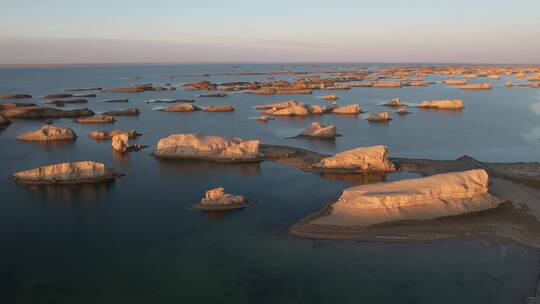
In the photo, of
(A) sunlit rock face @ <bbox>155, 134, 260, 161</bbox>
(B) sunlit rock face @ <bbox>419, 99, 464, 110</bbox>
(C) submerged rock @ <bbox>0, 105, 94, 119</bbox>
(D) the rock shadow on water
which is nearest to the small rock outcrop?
(A) sunlit rock face @ <bbox>155, 134, 260, 161</bbox>

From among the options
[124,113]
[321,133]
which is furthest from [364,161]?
[124,113]

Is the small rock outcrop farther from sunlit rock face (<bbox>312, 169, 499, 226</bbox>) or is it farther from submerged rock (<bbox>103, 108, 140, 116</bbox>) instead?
submerged rock (<bbox>103, 108, 140, 116</bbox>)

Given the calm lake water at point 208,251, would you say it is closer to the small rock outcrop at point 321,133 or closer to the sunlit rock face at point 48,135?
the sunlit rock face at point 48,135

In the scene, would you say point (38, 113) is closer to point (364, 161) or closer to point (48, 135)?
point (48, 135)

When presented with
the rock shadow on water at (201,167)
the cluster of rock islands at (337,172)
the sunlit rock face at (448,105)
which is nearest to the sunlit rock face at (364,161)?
the cluster of rock islands at (337,172)

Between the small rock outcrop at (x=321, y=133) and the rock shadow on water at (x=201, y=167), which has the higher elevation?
the small rock outcrop at (x=321, y=133)

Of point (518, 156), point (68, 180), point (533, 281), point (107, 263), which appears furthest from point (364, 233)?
point (518, 156)
